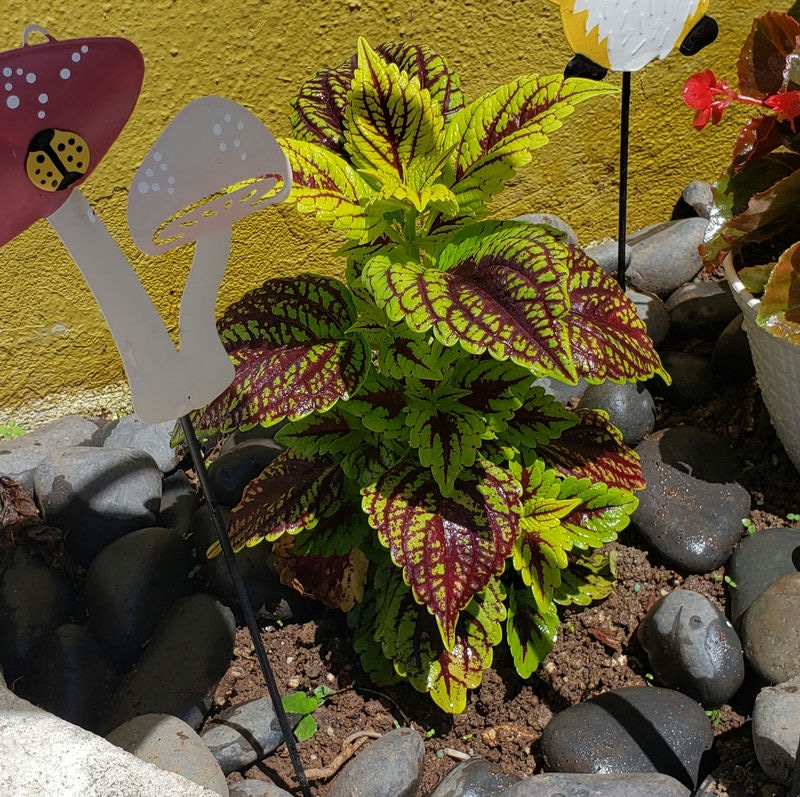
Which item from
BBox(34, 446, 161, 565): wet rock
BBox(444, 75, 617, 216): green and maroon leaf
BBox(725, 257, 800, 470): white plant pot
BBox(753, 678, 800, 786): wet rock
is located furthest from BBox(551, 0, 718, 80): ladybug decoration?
BBox(34, 446, 161, 565): wet rock

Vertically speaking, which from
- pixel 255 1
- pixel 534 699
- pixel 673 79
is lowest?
pixel 534 699

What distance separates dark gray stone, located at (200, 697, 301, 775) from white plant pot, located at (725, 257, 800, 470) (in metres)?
1.23

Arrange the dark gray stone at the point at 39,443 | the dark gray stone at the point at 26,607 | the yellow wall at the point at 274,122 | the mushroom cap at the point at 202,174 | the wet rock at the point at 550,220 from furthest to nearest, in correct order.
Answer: the wet rock at the point at 550,220 → the dark gray stone at the point at 39,443 → the yellow wall at the point at 274,122 → the dark gray stone at the point at 26,607 → the mushroom cap at the point at 202,174

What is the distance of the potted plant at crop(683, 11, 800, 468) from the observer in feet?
6.30

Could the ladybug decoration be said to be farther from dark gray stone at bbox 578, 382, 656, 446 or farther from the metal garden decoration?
dark gray stone at bbox 578, 382, 656, 446

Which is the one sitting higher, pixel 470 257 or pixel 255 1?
pixel 255 1

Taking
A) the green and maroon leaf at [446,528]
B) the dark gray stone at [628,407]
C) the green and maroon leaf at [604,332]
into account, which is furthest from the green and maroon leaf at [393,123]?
the dark gray stone at [628,407]

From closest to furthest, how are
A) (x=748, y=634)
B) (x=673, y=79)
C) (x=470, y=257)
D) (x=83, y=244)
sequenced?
(x=83, y=244), (x=470, y=257), (x=748, y=634), (x=673, y=79)

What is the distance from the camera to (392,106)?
1.57 meters

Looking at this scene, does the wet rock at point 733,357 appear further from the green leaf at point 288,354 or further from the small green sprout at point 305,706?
the small green sprout at point 305,706

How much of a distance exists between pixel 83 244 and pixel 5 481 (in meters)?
1.35

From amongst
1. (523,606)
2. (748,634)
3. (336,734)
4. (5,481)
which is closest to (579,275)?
(523,606)

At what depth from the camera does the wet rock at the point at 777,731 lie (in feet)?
5.21

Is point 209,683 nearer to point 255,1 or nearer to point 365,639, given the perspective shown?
point 365,639
